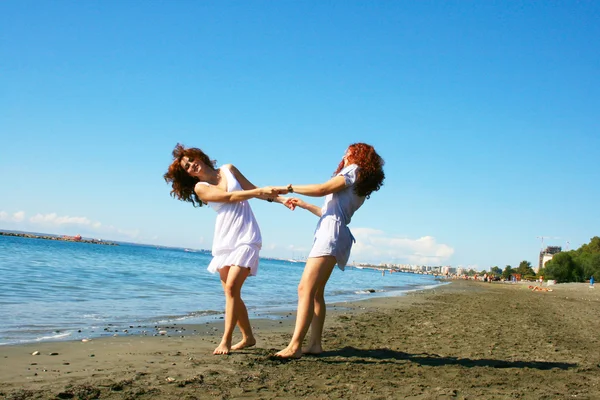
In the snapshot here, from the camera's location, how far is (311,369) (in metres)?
4.39

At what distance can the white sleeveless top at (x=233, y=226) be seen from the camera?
5.07 metres

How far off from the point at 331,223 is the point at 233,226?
1.01 m

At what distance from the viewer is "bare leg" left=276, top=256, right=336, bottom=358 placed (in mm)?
4820

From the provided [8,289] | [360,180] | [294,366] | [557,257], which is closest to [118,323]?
[294,366]

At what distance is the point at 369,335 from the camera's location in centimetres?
720

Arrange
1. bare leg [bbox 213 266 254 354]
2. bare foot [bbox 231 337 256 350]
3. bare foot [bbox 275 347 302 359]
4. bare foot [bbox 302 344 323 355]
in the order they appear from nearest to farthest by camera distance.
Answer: bare foot [bbox 275 347 302 359]
bare leg [bbox 213 266 254 354]
bare foot [bbox 302 344 323 355]
bare foot [bbox 231 337 256 350]

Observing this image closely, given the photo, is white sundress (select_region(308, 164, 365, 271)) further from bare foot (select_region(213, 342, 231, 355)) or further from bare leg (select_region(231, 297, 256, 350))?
bare foot (select_region(213, 342, 231, 355))

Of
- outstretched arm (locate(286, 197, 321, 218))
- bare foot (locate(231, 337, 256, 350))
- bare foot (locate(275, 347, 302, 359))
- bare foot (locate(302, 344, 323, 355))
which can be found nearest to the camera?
bare foot (locate(275, 347, 302, 359))

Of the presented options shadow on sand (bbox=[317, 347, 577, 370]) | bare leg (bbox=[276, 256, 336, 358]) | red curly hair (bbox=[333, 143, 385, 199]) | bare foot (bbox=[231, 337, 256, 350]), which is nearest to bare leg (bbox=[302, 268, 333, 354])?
shadow on sand (bbox=[317, 347, 577, 370])

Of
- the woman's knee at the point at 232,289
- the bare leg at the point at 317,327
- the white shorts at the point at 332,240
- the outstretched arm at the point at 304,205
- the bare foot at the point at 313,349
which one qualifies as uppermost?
the outstretched arm at the point at 304,205

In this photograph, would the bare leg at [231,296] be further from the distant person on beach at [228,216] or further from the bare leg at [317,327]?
the bare leg at [317,327]

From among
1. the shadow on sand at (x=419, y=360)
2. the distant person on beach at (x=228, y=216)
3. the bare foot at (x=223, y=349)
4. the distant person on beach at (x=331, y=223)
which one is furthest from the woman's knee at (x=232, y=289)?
the shadow on sand at (x=419, y=360)

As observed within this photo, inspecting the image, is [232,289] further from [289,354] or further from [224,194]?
[224,194]

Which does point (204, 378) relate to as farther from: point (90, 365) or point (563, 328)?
point (563, 328)
